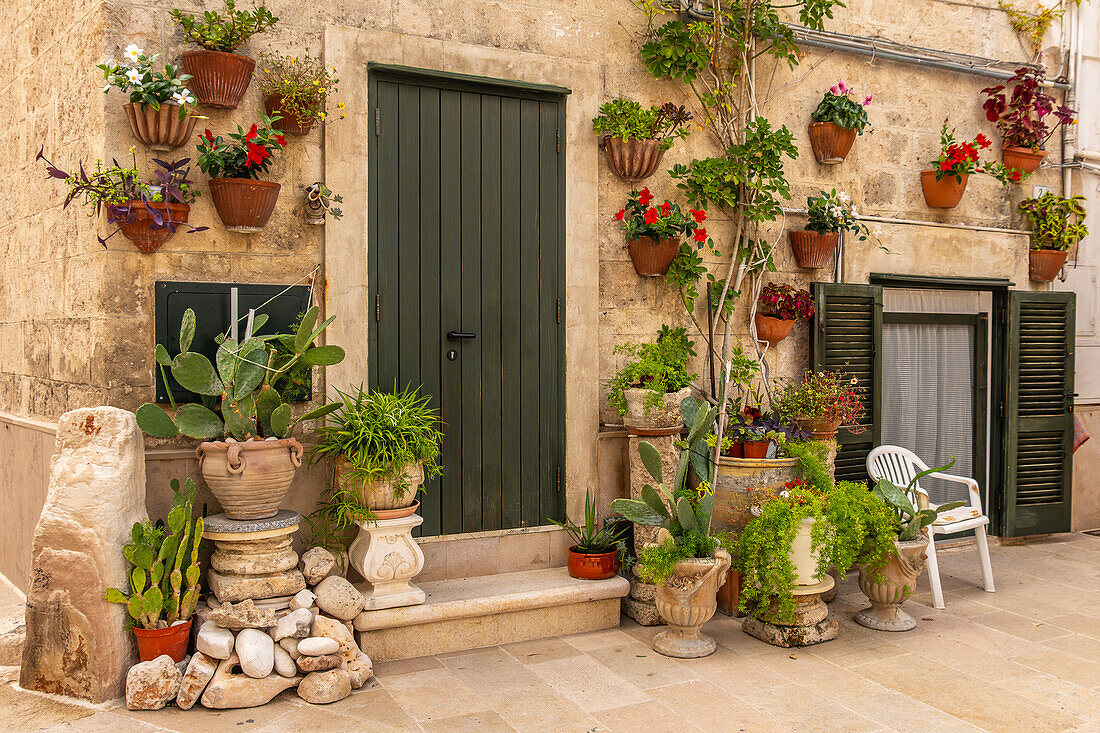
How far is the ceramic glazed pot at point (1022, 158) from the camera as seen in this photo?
6.61 m

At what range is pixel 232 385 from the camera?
3.92m

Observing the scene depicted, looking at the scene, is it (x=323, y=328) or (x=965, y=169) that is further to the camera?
(x=965, y=169)

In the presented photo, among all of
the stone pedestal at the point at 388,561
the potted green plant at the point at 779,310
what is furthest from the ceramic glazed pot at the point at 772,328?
the stone pedestal at the point at 388,561

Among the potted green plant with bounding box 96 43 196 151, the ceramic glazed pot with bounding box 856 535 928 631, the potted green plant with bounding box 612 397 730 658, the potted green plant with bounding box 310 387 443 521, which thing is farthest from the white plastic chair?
the potted green plant with bounding box 96 43 196 151

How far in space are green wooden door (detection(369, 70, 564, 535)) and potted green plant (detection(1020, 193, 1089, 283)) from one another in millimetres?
4003

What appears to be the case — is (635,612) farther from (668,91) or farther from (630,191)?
(668,91)

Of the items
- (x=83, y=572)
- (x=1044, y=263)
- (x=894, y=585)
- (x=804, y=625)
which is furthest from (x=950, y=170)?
(x=83, y=572)

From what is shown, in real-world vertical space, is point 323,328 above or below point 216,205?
below

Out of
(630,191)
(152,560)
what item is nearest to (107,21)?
(152,560)

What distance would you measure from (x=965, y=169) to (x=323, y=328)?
4712 millimetres

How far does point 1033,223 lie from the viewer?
676cm

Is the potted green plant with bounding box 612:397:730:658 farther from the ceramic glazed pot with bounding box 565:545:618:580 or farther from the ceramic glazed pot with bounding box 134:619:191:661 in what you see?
the ceramic glazed pot with bounding box 134:619:191:661

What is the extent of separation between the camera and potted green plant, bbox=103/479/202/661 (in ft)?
12.0

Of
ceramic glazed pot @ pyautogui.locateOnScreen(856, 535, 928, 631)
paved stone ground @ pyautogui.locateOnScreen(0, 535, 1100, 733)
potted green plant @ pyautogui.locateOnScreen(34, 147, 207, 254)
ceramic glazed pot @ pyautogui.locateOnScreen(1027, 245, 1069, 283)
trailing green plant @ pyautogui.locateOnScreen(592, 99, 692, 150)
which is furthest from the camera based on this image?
ceramic glazed pot @ pyautogui.locateOnScreen(1027, 245, 1069, 283)
